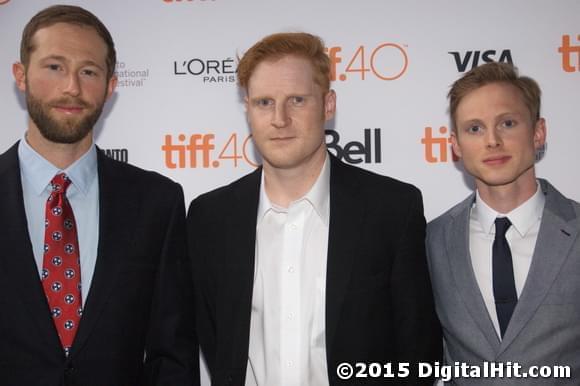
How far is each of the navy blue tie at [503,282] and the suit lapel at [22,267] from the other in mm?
1696

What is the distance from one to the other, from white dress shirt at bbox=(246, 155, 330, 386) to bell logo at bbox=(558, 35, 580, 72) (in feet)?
6.03

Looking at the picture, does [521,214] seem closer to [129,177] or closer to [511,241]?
[511,241]

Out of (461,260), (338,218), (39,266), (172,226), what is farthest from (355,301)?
(39,266)

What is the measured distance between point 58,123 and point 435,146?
2.13 m

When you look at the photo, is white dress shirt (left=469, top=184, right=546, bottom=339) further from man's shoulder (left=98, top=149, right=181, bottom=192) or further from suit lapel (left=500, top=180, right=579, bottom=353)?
man's shoulder (left=98, top=149, right=181, bottom=192)

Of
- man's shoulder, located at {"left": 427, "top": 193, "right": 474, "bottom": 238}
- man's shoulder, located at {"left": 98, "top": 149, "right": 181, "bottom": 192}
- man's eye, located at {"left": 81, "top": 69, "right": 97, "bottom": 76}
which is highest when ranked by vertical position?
man's eye, located at {"left": 81, "top": 69, "right": 97, "bottom": 76}

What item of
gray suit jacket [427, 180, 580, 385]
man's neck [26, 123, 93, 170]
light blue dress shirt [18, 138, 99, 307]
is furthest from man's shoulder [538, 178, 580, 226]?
man's neck [26, 123, 93, 170]

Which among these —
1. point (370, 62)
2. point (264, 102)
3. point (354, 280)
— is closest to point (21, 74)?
point (264, 102)

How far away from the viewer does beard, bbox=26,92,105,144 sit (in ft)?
7.82

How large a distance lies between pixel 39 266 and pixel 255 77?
1135 mm

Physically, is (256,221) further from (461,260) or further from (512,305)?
(512,305)

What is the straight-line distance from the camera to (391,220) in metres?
2.52

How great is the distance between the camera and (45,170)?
2.40 m

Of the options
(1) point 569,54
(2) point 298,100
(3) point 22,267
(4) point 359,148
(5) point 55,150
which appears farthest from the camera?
(4) point 359,148
